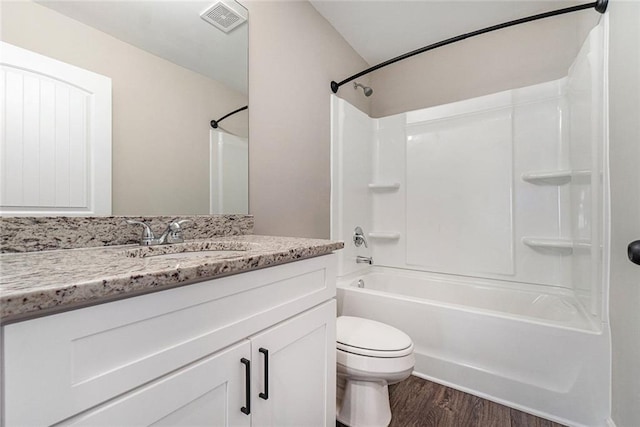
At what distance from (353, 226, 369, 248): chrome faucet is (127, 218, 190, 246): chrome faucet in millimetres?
1454

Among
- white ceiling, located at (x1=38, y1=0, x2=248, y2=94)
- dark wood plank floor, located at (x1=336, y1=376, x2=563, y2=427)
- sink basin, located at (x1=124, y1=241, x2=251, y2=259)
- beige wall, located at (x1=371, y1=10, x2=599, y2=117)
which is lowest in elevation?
dark wood plank floor, located at (x1=336, y1=376, x2=563, y2=427)

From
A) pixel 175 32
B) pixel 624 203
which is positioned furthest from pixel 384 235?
pixel 175 32

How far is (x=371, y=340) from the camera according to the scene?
1305 millimetres

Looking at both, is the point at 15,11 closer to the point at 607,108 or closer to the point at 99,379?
the point at 99,379

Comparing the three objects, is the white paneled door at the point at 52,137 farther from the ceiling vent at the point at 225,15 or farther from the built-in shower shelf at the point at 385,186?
the built-in shower shelf at the point at 385,186

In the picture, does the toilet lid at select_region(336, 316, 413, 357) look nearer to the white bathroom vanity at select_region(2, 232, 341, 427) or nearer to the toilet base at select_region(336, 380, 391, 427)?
the toilet base at select_region(336, 380, 391, 427)

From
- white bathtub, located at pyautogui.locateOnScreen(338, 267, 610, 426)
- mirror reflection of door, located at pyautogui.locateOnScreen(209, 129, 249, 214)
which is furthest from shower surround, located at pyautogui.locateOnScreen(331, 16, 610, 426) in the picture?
mirror reflection of door, located at pyautogui.locateOnScreen(209, 129, 249, 214)

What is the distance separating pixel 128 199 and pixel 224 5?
3.39 feet

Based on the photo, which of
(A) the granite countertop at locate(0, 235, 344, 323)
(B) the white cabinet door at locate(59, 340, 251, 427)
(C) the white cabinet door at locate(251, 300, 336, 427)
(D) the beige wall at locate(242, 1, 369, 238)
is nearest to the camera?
(A) the granite countertop at locate(0, 235, 344, 323)

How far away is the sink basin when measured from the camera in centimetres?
94

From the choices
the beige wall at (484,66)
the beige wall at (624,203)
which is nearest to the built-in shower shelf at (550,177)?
the beige wall at (624,203)

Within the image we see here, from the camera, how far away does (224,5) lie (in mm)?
1336

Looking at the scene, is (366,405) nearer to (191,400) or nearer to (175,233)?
(191,400)

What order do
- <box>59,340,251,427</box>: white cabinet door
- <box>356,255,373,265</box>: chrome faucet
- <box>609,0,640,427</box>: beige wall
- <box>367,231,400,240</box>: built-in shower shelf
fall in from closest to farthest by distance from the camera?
1. <box>59,340,251,427</box>: white cabinet door
2. <box>609,0,640,427</box>: beige wall
3. <box>356,255,373,265</box>: chrome faucet
4. <box>367,231,400,240</box>: built-in shower shelf
